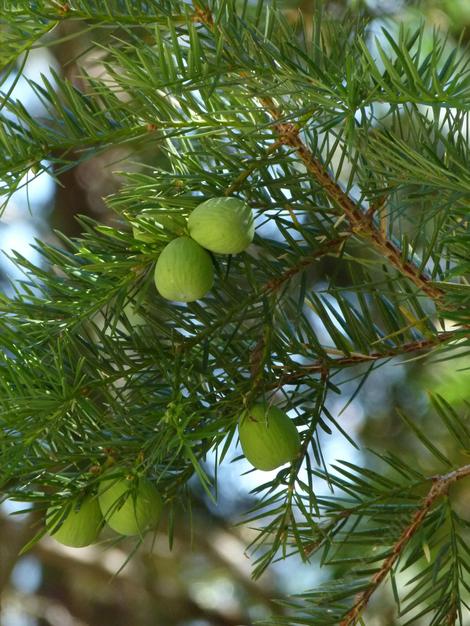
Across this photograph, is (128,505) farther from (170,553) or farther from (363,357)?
(170,553)

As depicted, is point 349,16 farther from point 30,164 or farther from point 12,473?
point 12,473

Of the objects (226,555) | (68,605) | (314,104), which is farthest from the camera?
(68,605)

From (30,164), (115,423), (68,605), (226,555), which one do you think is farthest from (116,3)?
(68,605)

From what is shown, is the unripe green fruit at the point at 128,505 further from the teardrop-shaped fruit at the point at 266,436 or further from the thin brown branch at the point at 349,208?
the thin brown branch at the point at 349,208

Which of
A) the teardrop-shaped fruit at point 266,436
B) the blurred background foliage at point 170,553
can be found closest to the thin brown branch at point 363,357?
the teardrop-shaped fruit at point 266,436

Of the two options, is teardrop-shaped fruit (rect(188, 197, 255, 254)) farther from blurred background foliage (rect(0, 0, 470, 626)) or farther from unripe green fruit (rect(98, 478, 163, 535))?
blurred background foliage (rect(0, 0, 470, 626))
